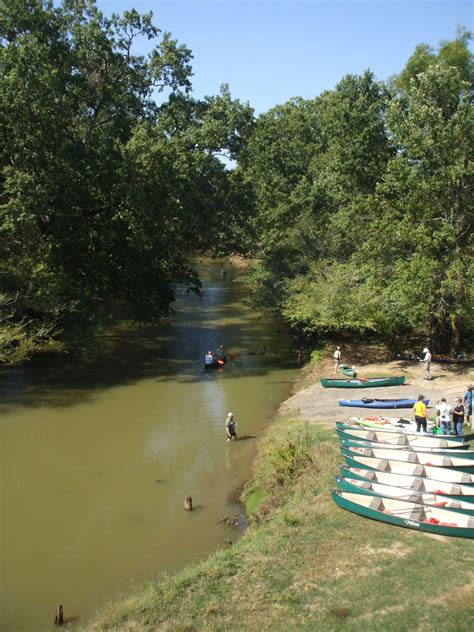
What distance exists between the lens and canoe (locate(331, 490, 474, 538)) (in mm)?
12953

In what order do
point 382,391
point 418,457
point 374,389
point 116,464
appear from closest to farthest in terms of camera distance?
point 418,457, point 116,464, point 382,391, point 374,389

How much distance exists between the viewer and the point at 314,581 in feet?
37.8

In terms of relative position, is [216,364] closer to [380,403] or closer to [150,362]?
[150,362]

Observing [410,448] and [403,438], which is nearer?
[410,448]

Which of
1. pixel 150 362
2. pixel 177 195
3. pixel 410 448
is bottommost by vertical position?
pixel 410 448

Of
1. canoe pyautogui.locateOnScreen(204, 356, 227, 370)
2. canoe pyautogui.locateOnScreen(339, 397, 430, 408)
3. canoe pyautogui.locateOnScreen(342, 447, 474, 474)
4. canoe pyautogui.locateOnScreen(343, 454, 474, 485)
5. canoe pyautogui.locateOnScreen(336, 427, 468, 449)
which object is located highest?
canoe pyautogui.locateOnScreen(204, 356, 227, 370)

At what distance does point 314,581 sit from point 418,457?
6.12m

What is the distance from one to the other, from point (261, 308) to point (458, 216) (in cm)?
1496

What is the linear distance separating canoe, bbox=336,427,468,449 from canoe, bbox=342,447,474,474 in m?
0.61

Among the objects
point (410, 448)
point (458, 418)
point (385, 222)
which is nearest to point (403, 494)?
point (410, 448)

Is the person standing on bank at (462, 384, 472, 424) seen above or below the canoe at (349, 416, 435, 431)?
above

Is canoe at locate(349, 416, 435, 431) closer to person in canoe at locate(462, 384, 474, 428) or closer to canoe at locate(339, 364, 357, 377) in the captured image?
person in canoe at locate(462, 384, 474, 428)

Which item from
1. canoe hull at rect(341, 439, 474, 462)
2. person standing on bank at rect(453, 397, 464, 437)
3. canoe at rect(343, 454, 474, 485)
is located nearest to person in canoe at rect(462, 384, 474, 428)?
person standing on bank at rect(453, 397, 464, 437)

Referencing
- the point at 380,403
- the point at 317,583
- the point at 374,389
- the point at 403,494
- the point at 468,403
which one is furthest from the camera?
the point at 374,389
